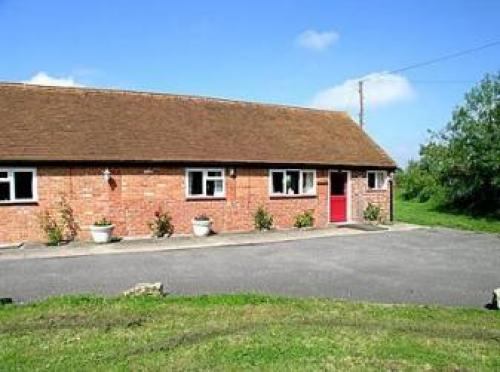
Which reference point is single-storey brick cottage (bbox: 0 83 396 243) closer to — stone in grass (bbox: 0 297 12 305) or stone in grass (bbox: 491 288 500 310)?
stone in grass (bbox: 0 297 12 305)

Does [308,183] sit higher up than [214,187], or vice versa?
[308,183]

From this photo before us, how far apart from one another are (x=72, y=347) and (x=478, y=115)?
25074 millimetres

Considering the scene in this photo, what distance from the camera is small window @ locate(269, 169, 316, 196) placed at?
21656 mm

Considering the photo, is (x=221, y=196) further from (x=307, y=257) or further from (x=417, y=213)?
(x=417, y=213)

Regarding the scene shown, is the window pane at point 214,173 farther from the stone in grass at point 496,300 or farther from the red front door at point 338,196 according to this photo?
the stone in grass at point 496,300

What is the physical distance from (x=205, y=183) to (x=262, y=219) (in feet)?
8.83

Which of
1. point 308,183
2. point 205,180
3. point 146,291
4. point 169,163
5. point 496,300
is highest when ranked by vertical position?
point 169,163

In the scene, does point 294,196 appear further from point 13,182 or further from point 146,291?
point 146,291

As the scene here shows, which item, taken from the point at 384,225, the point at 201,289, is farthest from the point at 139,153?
the point at 384,225

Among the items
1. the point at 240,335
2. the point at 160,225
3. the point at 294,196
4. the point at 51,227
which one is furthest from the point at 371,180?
the point at 240,335

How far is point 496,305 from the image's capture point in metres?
9.19

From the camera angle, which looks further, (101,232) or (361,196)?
(361,196)

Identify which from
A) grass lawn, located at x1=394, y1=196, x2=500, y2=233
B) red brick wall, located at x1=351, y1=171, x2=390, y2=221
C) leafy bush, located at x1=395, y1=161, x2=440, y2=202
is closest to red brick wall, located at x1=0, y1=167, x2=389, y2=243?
red brick wall, located at x1=351, y1=171, x2=390, y2=221

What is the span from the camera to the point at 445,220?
2633cm
